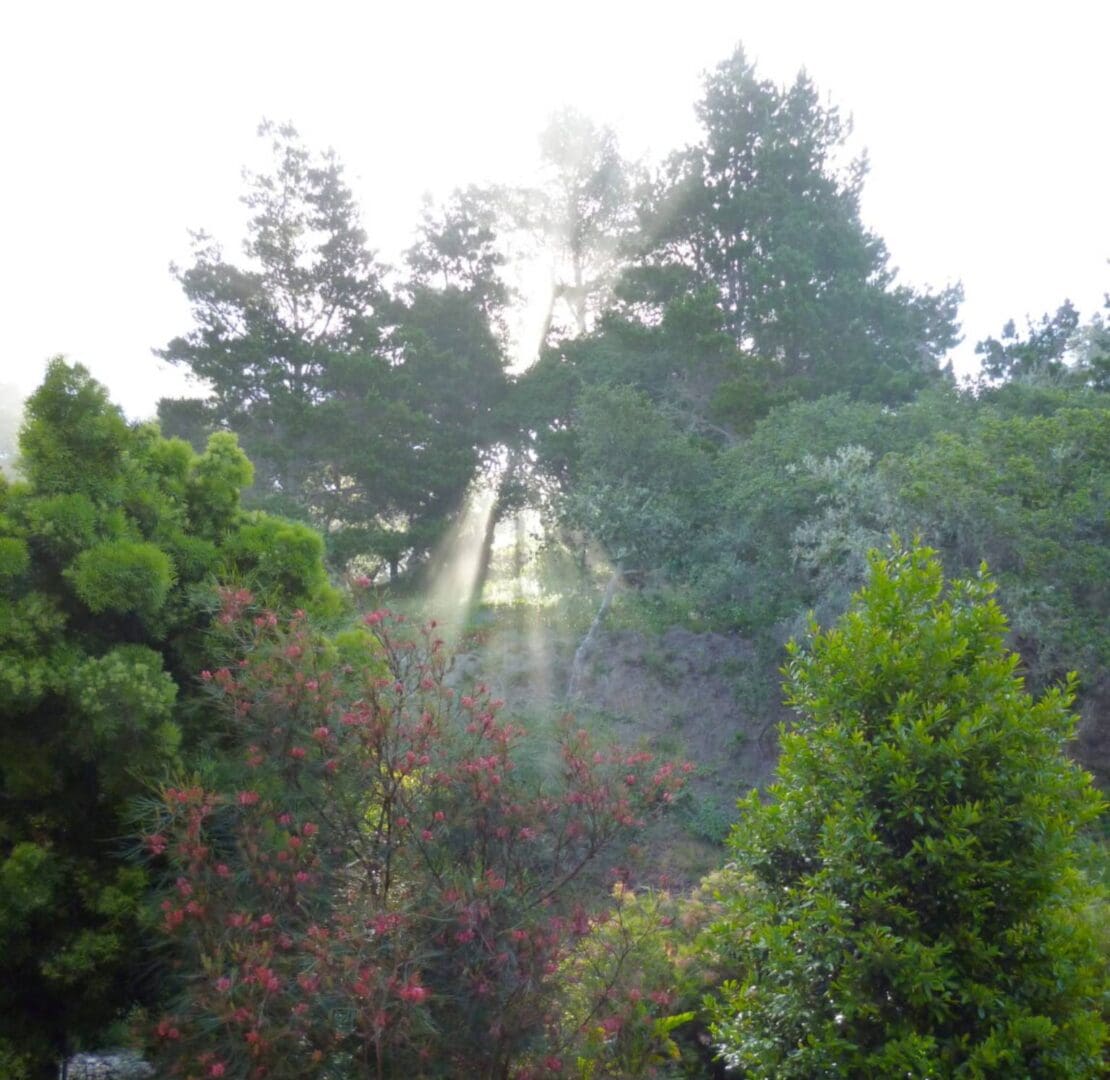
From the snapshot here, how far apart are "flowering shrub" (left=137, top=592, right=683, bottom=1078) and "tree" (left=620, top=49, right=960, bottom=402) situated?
13142mm

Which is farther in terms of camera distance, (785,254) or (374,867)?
(785,254)

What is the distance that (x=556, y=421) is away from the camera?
18375 mm

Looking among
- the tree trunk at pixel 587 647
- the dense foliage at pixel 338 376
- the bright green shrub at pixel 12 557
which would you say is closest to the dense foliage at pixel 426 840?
the bright green shrub at pixel 12 557

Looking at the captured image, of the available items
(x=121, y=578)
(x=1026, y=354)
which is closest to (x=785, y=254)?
(x=1026, y=354)

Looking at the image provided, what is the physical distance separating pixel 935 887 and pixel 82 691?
3.67m

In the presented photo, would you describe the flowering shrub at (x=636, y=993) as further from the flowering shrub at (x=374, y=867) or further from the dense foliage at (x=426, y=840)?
the flowering shrub at (x=374, y=867)

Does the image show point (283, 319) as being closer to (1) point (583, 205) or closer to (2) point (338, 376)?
(2) point (338, 376)

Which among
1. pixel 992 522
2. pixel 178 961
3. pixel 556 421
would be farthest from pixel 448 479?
pixel 178 961

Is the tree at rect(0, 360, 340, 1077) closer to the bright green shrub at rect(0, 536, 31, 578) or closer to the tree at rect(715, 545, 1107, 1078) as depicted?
the bright green shrub at rect(0, 536, 31, 578)

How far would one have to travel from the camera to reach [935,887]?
12.3ft

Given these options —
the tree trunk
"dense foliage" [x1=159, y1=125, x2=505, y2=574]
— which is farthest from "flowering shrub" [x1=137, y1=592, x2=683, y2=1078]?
"dense foliage" [x1=159, y1=125, x2=505, y2=574]

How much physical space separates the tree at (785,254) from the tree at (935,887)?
12901 mm

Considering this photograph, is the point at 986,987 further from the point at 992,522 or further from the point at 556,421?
the point at 556,421

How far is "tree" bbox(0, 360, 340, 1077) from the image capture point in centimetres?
444
